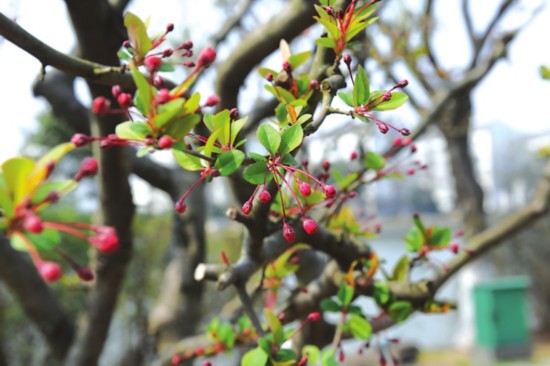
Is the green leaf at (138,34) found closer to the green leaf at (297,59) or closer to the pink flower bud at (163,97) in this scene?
the pink flower bud at (163,97)

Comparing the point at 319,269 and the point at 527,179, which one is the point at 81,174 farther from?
the point at 527,179

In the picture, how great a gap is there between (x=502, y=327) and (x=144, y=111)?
7107 mm

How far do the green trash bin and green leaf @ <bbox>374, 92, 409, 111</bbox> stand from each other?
659 cm

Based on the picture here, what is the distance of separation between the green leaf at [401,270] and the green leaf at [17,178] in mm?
988

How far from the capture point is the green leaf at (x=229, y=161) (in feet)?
2.14

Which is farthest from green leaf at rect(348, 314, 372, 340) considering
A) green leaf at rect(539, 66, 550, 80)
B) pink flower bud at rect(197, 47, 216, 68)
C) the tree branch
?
the tree branch

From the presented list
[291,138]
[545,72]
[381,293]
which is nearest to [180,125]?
[291,138]

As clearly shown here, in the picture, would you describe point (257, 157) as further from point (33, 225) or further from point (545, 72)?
point (545, 72)

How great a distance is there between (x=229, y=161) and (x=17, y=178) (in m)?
0.25

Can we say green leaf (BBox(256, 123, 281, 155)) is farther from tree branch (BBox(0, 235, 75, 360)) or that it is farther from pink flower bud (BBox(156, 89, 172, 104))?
tree branch (BBox(0, 235, 75, 360))

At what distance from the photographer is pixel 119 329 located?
647 centimetres

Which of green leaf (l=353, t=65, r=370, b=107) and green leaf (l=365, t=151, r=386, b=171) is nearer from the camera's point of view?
green leaf (l=353, t=65, r=370, b=107)

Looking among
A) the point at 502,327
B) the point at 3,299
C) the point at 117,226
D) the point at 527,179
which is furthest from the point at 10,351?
the point at 527,179

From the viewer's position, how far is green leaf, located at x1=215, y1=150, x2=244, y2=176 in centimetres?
65
